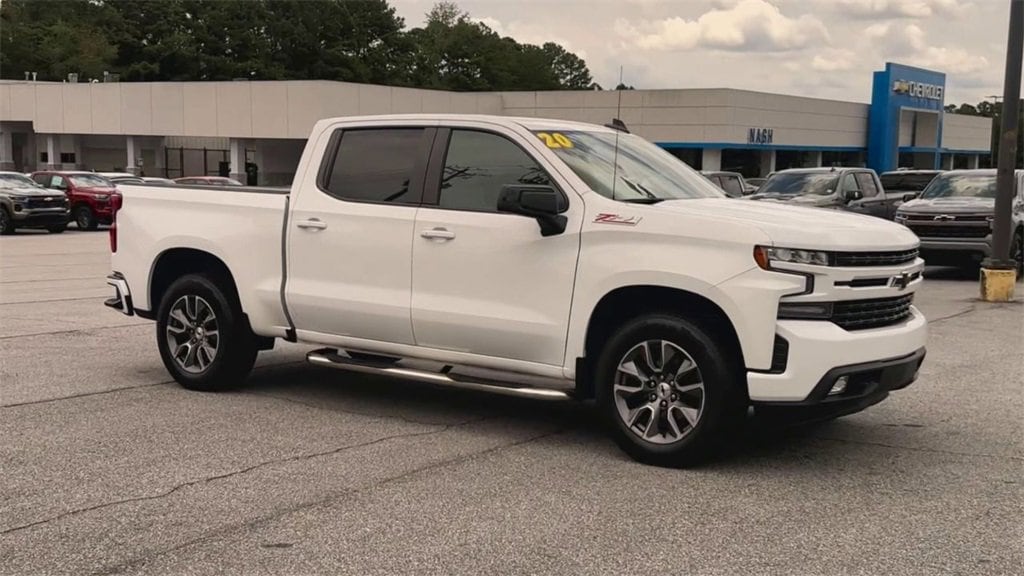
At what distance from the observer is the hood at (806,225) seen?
18.4ft

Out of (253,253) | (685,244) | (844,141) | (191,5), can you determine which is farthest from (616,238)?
(191,5)

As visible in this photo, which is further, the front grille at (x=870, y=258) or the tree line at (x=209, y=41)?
the tree line at (x=209, y=41)

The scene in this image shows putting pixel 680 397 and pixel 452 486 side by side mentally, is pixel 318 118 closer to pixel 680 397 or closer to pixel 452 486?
pixel 680 397

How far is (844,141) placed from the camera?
6888cm

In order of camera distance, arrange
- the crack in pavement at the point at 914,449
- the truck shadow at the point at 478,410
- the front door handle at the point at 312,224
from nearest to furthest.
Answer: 1. the crack in pavement at the point at 914,449
2. the truck shadow at the point at 478,410
3. the front door handle at the point at 312,224

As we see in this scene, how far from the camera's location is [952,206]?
17.6 m

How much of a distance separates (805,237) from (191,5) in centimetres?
10267

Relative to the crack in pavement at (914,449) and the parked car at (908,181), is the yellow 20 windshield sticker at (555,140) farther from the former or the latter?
the parked car at (908,181)

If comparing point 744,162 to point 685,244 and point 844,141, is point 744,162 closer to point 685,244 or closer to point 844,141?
point 844,141

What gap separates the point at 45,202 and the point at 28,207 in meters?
0.49

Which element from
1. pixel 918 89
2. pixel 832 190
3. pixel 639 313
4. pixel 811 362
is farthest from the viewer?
pixel 918 89

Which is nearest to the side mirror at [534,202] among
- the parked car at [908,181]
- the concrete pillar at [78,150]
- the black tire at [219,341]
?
the black tire at [219,341]

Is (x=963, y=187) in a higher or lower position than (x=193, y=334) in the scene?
higher

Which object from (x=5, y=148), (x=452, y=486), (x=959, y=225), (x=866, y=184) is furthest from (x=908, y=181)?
(x=5, y=148)
